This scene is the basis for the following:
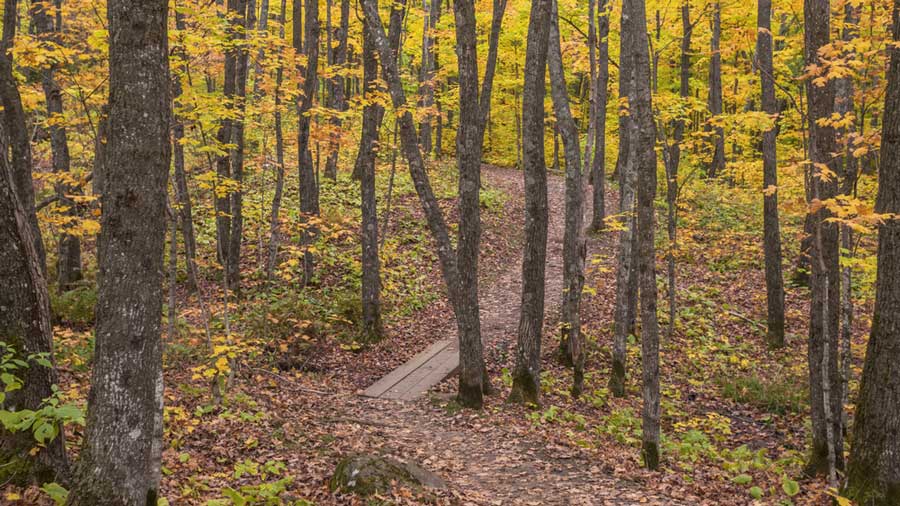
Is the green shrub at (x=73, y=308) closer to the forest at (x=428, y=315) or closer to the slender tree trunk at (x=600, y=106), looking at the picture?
the forest at (x=428, y=315)

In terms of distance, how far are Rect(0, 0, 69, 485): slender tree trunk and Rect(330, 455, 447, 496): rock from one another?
98.9 inches

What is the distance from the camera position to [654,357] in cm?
761

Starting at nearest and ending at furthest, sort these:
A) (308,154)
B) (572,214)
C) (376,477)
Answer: (376,477), (572,214), (308,154)

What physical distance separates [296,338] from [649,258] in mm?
7435

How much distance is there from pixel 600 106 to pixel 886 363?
10.4 m

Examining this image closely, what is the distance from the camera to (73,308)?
37.6 feet

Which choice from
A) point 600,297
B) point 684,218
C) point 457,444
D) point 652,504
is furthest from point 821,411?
point 684,218

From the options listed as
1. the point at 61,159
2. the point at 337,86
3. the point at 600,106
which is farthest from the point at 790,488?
the point at 337,86

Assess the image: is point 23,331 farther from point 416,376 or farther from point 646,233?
point 416,376

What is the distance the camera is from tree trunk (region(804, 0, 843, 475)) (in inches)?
287

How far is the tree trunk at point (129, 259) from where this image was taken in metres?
3.60

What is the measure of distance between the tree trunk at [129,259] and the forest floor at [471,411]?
97 cm

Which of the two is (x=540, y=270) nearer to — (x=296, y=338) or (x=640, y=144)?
(x=640, y=144)

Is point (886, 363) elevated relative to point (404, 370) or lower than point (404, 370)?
elevated
